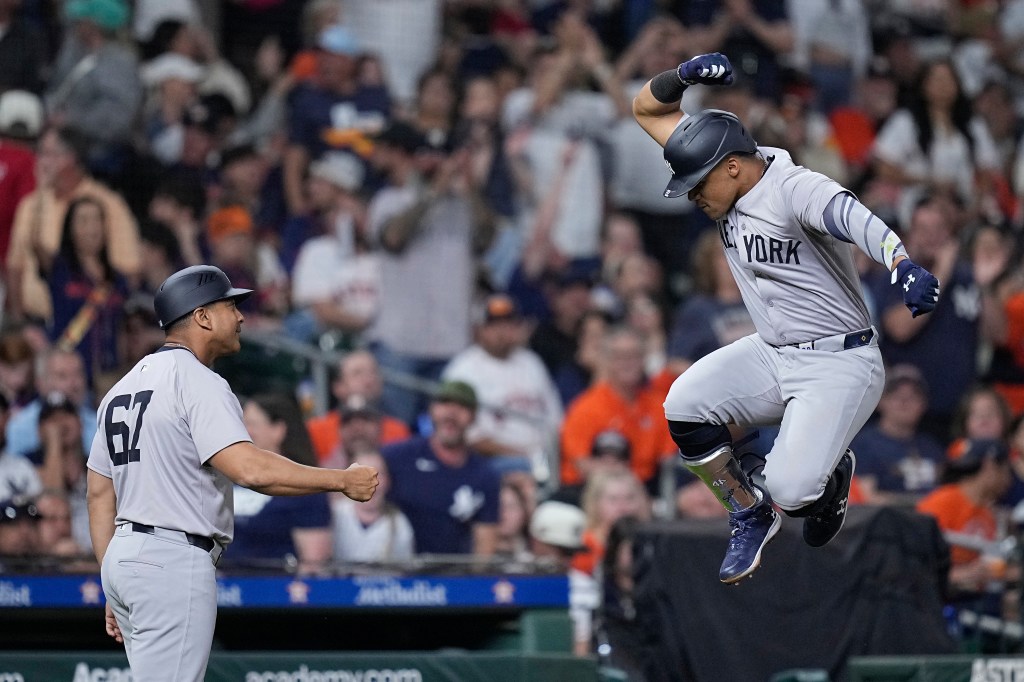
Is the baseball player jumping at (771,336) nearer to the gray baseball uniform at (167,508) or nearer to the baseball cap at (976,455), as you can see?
the gray baseball uniform at (167,508)

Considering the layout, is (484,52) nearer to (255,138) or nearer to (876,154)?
(255,138)

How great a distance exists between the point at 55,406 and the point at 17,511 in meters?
0.79

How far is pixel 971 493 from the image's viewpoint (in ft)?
28.0

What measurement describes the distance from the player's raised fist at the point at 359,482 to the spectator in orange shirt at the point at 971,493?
13.9 feet

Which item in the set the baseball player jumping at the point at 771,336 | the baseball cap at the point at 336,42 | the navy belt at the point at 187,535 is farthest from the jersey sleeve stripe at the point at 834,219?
the baseball cap at the point at 336,42

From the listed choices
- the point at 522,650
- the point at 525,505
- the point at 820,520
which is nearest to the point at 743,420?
the point at 820,520

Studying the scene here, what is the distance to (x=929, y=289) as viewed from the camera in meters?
4.77

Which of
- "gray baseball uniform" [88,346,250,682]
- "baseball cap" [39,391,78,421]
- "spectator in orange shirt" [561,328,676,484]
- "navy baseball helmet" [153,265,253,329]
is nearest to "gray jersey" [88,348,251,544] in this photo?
"gray baseball uniform" [88,346,250,682]

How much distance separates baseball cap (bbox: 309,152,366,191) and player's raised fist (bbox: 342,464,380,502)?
5600mm

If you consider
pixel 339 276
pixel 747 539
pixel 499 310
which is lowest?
pixel 747 539

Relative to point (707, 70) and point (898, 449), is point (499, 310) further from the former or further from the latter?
point (707, 70)

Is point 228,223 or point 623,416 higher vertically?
point 228,223

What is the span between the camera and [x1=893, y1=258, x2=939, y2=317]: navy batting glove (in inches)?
187

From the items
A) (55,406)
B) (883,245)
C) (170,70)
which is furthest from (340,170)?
(883,245)
